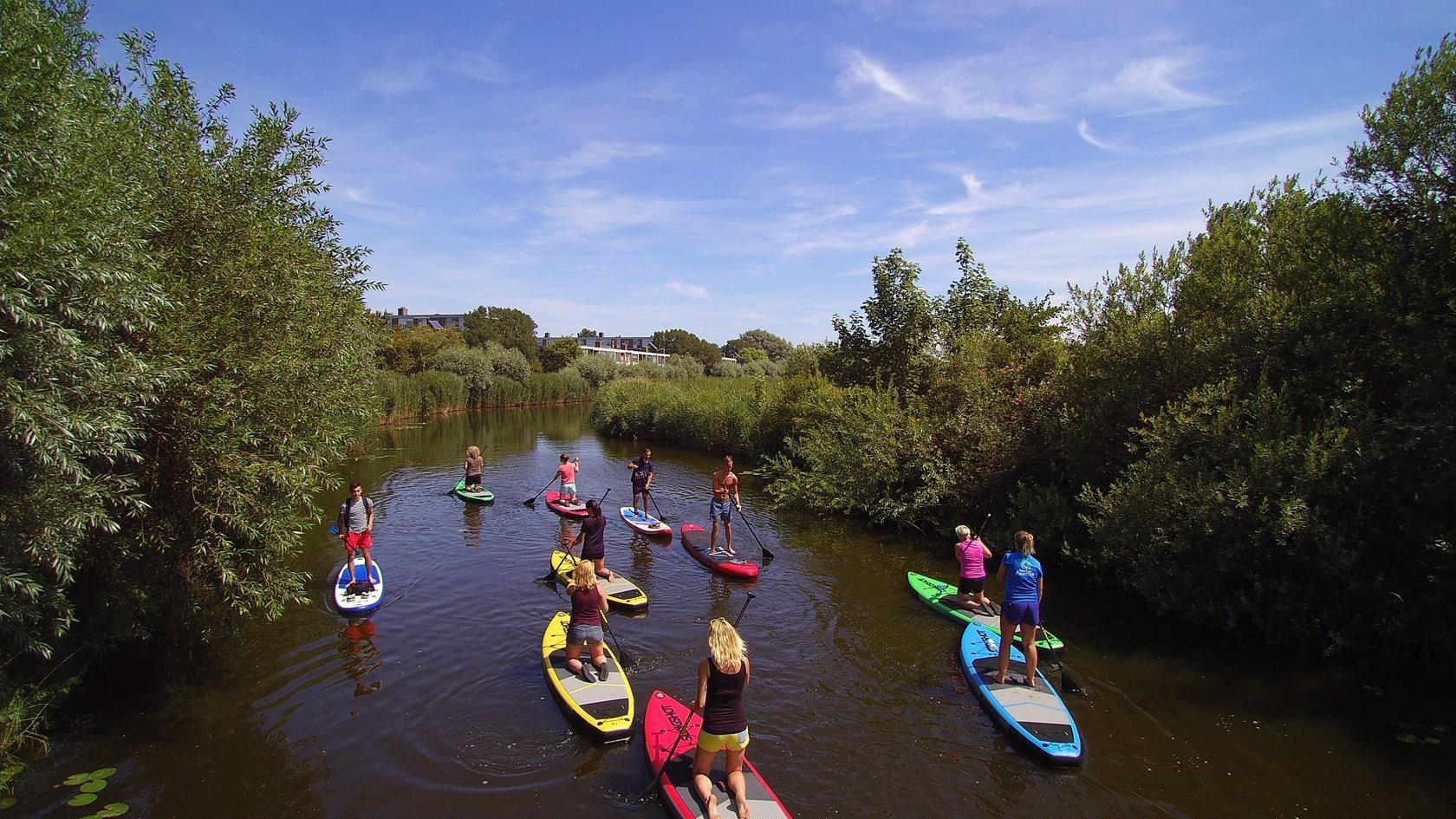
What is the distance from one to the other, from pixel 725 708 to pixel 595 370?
7188 cm

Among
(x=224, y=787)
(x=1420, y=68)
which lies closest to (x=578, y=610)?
(x=224, y=787)

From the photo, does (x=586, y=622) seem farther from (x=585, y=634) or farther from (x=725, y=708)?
(x=725, y=708)

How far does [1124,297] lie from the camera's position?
15484 mm

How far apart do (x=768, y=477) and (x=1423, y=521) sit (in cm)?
2177

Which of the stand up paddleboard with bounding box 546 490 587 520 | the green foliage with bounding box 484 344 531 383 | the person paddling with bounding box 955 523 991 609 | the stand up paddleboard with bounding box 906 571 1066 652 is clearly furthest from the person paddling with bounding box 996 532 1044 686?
the green foliage with bounding box 484 344 531 383

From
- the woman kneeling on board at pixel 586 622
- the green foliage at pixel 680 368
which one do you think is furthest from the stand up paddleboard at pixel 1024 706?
the green foliage at pixel 680 368

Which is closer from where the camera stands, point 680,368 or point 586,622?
point 586,622

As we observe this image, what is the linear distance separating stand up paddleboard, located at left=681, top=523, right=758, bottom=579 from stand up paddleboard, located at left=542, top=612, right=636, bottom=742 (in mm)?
5459

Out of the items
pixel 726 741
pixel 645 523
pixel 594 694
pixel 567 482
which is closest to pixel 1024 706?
pixel 726 741

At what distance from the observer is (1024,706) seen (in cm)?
894

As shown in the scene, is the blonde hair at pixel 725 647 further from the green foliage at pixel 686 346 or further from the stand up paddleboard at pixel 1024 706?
the green foliage at pixel 686 346

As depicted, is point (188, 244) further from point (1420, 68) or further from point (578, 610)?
point (1420, 68)

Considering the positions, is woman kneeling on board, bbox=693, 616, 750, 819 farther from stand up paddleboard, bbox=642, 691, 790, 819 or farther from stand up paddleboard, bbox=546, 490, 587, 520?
stand up paddleboard, bbox=546, 490, 587, 520

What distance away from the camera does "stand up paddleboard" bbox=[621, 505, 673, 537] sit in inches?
740
